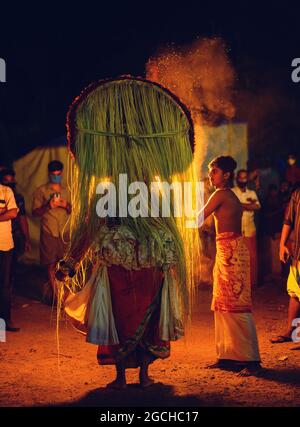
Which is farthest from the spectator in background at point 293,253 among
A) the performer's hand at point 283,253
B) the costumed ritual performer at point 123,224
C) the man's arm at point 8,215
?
the man's arm at point 8,215

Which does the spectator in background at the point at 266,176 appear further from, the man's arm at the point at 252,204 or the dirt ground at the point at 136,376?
the dirt ground at the point at 136,376

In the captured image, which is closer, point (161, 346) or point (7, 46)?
point (161, 346)

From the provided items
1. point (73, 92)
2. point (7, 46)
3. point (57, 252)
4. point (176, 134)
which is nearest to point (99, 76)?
point (73, 92)

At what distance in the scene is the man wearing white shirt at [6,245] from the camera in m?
8.66

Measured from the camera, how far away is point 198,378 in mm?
6621

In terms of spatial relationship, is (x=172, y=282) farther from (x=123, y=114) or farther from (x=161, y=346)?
(x=123, y=114)

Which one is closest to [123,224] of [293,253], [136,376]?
[136,376]

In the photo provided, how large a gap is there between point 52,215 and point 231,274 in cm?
424

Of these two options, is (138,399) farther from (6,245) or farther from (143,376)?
(6,245)

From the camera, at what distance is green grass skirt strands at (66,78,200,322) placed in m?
6.06

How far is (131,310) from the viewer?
602 centimetres

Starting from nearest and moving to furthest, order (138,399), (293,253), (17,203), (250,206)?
1. (138,399)
2. (293,253)
3. (17,203)
4. (250,206)

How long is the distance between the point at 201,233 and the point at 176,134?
233 inches

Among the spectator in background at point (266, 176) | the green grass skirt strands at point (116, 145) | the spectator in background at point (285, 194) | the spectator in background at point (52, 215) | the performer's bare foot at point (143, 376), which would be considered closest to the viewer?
the green grass skirt strands at point (116, 145)
